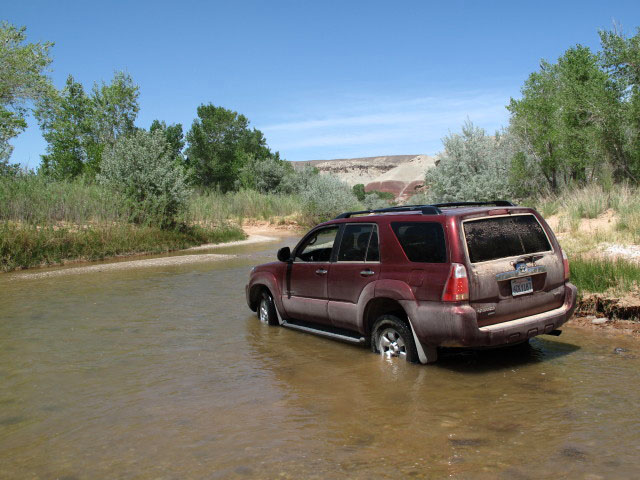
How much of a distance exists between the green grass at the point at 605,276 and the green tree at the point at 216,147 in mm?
59470

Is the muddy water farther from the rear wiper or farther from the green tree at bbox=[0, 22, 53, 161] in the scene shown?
the green tree at bbox=[0, 22, 53, 161]

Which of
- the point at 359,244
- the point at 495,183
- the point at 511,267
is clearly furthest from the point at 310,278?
the point at 495,183

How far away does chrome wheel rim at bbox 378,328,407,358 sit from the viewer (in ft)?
22.3

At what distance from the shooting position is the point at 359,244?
741 centimetres

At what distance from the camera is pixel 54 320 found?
33.2 feet

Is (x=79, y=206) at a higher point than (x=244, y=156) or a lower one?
lower

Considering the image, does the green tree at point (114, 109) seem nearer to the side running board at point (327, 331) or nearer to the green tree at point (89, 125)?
the green tree at point (89, 125)

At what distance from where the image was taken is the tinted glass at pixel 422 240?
20.6ft

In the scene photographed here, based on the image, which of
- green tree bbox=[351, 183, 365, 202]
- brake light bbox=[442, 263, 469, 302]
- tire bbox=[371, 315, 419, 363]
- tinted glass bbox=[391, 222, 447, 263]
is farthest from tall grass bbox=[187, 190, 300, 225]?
brake light bbox=[442, 263, 469, 302]

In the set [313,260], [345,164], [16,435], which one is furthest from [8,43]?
[345,164]

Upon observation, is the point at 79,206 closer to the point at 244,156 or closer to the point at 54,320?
the point at 54,320

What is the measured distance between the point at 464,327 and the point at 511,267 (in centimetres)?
92

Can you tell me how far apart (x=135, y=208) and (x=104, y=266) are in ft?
22.9

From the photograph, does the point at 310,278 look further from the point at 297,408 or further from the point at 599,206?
the point at 599,206
